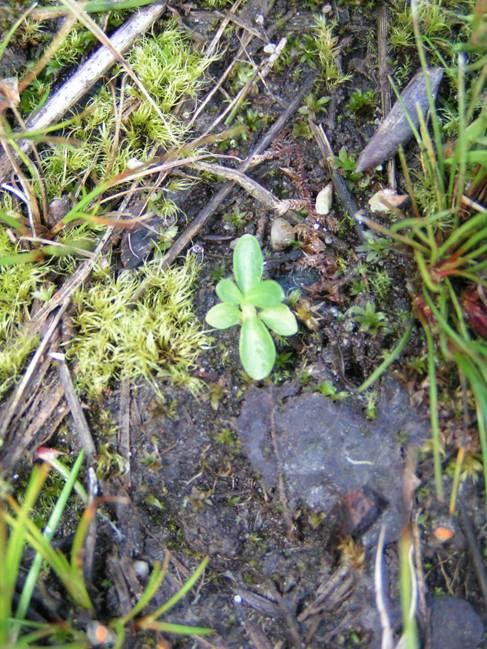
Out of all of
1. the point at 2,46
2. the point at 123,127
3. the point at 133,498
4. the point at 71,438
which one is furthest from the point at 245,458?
the point at 2,46

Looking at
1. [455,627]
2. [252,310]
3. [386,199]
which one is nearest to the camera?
[455,627]

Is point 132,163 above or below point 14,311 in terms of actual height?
above

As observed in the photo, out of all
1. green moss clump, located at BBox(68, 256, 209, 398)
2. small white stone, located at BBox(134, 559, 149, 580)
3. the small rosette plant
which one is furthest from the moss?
small white stone, located at BBox(134, 559, 149, 580)

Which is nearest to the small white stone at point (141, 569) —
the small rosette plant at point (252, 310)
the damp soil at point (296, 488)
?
the damp soil at point (296, 488)

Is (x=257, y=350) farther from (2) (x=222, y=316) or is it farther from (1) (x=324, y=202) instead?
(1) (x=324, y=202)

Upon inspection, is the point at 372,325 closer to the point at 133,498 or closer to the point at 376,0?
the point at 133,498

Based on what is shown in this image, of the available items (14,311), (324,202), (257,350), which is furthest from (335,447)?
(14,311)

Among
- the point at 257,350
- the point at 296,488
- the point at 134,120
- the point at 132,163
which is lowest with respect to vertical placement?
the point at 296,488
